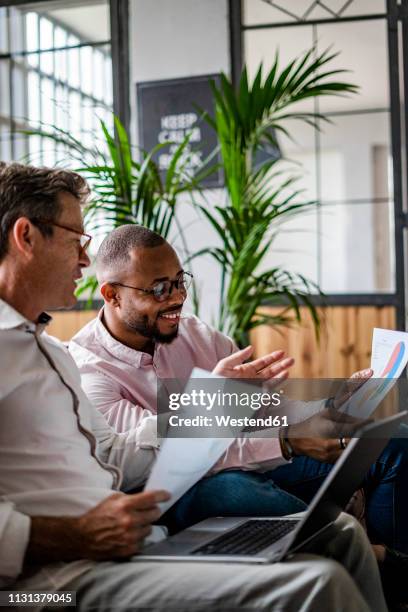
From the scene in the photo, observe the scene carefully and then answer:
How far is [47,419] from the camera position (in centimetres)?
135

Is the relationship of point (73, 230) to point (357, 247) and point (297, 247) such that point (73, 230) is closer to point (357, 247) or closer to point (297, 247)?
Answer: point (297, 247)

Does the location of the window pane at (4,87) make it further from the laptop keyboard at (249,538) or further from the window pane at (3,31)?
the laptop keyboard at (249,538)

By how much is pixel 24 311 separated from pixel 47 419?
20 centimetres

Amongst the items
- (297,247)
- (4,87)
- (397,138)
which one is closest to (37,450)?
(397,138)

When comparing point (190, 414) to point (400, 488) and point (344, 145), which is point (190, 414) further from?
point (344, 145)

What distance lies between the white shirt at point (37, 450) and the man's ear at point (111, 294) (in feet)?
2.03

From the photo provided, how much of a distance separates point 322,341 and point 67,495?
3019 mm

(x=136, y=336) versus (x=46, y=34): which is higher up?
(x=46, y=34)

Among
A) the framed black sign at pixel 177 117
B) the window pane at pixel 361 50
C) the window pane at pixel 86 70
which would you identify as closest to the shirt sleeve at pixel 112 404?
the framed black sign at pixel 177 117

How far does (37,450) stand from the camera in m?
1.33

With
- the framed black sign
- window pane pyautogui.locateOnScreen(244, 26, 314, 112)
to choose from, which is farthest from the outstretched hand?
window pane pyautogui.locateOnScreen(244, 26, 314, 112)

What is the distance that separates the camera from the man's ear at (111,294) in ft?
6.81

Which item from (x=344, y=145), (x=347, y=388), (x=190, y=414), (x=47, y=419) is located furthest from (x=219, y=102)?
(x=344, y=145)

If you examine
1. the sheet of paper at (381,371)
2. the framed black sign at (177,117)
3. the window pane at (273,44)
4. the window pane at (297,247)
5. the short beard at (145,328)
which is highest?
the window pane at (273,44)
